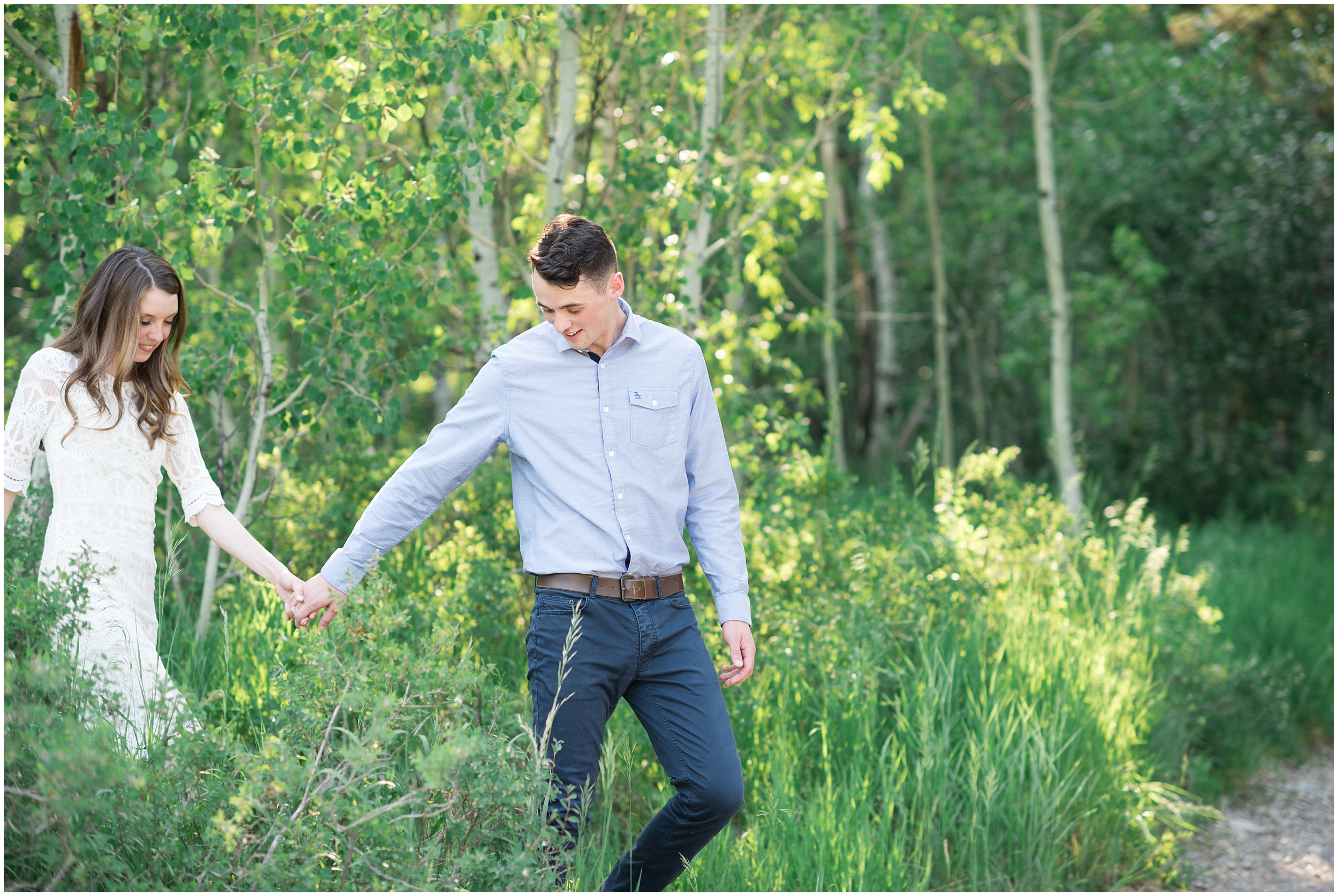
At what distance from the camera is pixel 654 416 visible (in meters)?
2.91

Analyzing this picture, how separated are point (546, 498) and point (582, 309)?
523mm

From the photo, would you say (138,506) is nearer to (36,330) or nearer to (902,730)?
(36,330)

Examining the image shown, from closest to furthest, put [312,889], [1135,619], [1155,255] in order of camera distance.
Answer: [312,889] → [1135,619] → [1155,255]

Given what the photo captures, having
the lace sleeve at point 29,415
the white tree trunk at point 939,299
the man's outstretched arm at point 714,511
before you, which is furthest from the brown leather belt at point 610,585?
the white tree trunk at point 939,299

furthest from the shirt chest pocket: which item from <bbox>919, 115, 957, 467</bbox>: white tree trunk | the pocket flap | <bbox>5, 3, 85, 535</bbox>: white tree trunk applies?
<bbox>919, 115, 957, 467</bbox>: white tree trunk

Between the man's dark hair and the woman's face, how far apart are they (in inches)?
39.6

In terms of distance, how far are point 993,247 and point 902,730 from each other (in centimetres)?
1148

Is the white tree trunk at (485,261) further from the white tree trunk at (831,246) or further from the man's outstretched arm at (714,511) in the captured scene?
the white tree trunk at (831,246)

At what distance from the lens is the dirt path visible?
4383 mm

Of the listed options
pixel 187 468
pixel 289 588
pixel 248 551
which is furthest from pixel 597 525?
pixel 187 468

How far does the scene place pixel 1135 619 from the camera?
199 inches

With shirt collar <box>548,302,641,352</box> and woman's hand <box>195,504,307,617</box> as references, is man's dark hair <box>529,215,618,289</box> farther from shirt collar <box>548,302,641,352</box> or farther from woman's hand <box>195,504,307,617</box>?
woman's hand <box>195,504,307,617</box>

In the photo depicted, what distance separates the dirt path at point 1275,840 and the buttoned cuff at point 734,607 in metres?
2.56

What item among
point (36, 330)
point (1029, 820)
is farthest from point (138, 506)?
point (1029, 820)
